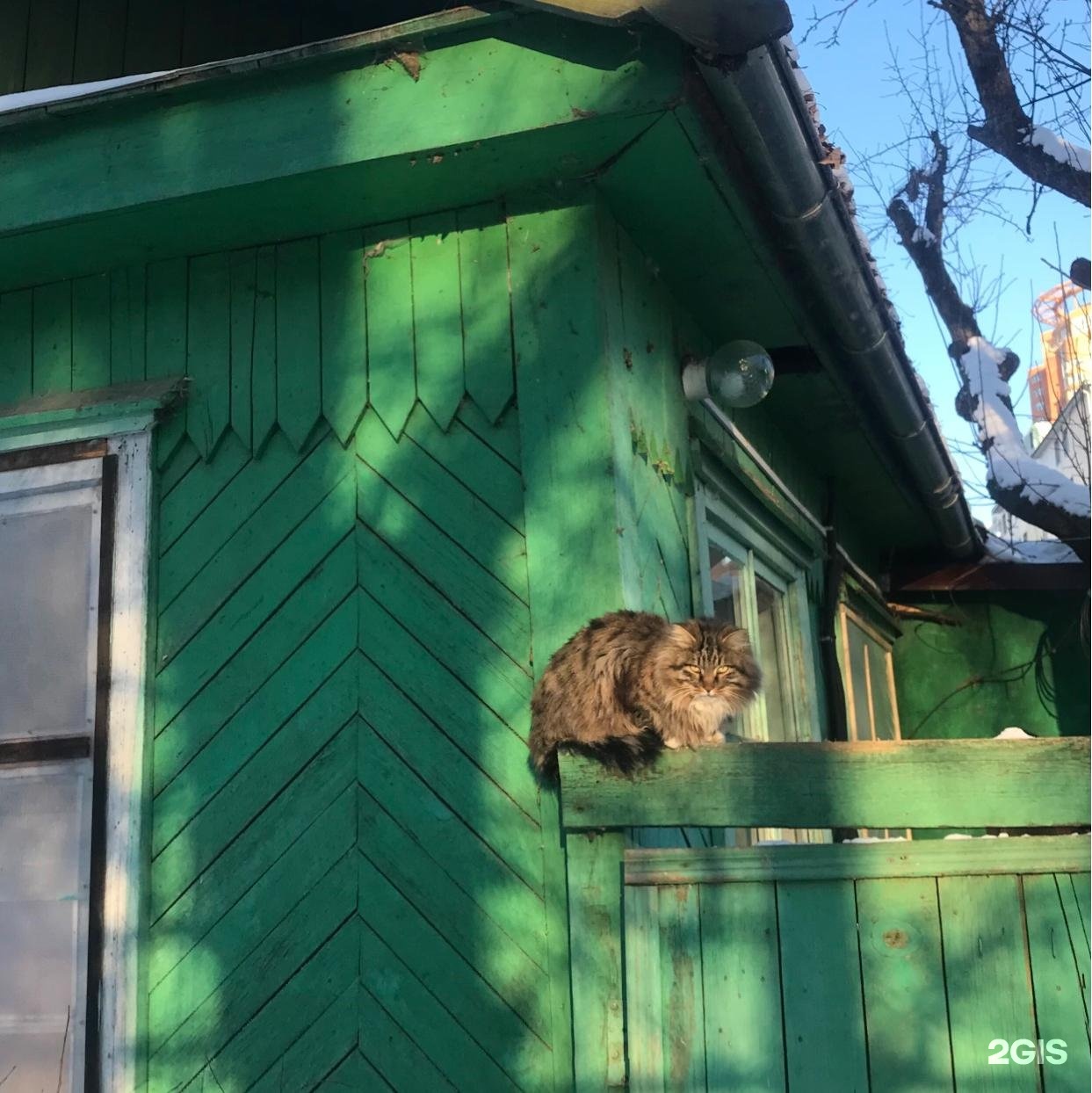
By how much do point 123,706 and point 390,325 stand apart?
1.28 m

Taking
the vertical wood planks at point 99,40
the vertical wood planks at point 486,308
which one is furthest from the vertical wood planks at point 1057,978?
the vertical wood planks at point 99,40

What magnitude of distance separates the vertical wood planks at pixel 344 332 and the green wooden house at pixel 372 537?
1cm

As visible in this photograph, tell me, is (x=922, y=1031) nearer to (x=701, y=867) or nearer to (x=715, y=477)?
(x=701, y=867)

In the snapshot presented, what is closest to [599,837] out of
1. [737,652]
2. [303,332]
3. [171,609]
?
[737,652]

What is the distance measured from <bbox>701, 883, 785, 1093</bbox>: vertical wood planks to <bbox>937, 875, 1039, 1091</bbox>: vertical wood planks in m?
0.32

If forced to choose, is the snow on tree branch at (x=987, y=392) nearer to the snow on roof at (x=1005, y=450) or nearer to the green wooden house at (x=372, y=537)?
the snow on roof at (x=1005, y=450)

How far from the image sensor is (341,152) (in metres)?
3.14

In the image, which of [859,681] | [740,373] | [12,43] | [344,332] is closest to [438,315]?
[344,332]

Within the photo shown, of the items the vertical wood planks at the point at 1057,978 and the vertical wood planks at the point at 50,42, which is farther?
the vertical wood planks at the point at 50,42

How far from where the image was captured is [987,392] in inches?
359

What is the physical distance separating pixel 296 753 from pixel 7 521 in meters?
1.21

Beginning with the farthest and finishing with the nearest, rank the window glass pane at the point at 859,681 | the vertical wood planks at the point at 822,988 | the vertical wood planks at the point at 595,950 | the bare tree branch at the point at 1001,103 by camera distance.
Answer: the bare tree branch at the point at 1001,103, the window glass pane at the point at 859,681, the vertical wood planks at the point at 595,950, the vertical wood planks at the point at 822,988

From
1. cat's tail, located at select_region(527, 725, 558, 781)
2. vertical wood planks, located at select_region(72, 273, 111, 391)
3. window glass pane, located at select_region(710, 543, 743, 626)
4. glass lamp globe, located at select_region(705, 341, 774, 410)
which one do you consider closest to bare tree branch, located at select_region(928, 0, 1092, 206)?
window glass pane, located at select_region(710, 543, 743, 626)

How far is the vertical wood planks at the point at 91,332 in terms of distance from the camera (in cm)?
375
